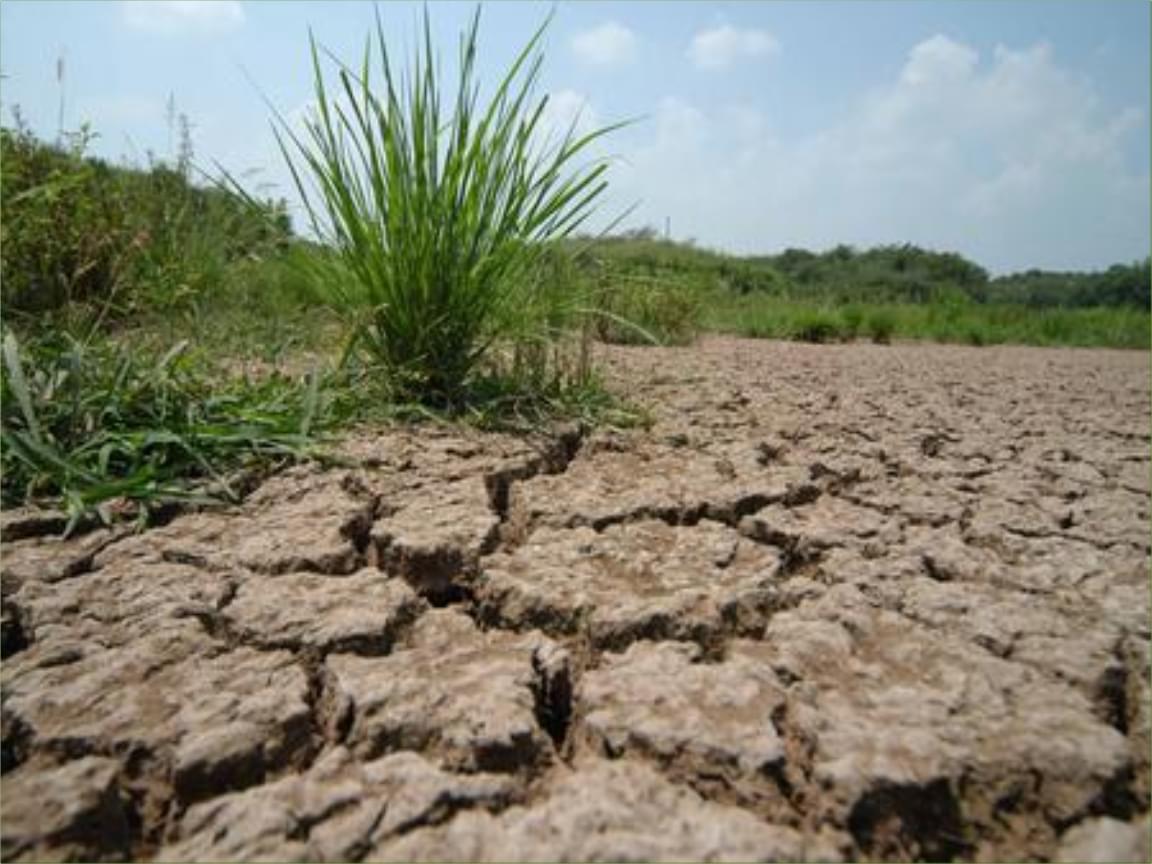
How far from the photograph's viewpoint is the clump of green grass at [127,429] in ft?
4.17

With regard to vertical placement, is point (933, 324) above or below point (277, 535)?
above

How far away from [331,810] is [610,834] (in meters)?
0.24

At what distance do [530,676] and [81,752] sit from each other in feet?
1.43

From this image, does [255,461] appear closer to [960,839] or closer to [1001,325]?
[960,839]

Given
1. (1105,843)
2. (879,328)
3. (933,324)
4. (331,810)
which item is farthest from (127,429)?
(933,324)

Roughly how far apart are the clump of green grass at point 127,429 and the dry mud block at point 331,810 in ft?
2.16

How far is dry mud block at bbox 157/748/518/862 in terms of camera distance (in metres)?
0.66

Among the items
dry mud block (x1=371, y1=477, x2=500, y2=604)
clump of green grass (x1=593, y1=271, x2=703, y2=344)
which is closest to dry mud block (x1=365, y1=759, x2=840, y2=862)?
dry mud block (x1=371, y1=477, x2=500, y2=604)

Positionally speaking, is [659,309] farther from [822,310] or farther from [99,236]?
[822,310]

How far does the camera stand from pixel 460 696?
85cm

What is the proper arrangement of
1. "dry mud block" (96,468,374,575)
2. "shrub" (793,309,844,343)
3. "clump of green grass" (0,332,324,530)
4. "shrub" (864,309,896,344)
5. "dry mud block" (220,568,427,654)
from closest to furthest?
"dry mud block" (220,568,427,654) < "dry mud block" (96,468,374,575) < "clump of green grass" (0,332,324,530) < "shrub" (793,309,844,343) < "shrub" (864,309,896,344)

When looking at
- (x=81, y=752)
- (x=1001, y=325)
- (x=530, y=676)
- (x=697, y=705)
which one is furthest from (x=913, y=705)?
(x=1001, y=325)

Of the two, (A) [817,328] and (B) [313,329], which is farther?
(A) [817,328]

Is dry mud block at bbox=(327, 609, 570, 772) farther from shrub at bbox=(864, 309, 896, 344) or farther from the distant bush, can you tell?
shrub at bbox=(864, 309, 896, 344)
